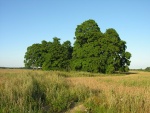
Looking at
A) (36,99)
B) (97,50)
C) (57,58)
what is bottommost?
(36,99)

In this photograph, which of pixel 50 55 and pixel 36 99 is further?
pixel 50 55

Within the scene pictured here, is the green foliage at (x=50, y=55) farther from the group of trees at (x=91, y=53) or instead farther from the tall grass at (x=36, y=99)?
the tall grass at (x=36, y=99)

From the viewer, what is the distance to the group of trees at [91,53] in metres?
52.0

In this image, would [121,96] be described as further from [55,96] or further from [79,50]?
[79,50]

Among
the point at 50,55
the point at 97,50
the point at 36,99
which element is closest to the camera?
the point at 36,99

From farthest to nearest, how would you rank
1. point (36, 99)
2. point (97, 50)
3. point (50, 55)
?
point (50, 55) < point (97, 50) < point (36, 99)

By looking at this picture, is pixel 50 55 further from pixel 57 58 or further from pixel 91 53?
pixel 91 53

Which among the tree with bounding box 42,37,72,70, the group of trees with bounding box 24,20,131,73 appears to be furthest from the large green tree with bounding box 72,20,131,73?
the tree with bounding box 42,37,72,70

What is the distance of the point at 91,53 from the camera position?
52.4 meters

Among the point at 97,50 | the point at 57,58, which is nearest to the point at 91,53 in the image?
the point at 97,50

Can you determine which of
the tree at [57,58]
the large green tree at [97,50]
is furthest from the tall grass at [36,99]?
the tree at [57,58]

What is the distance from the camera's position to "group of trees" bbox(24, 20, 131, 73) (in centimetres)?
5197

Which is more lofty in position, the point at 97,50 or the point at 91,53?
the point at 97,50

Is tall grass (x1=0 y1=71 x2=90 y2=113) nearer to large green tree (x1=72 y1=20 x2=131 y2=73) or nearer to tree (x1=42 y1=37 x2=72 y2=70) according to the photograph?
large green tree (x1=72 y1=20 x2=131 y2=73)
